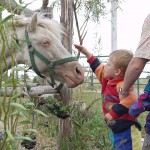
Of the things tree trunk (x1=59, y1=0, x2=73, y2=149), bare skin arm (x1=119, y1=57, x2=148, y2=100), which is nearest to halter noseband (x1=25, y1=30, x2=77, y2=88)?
tree trunk (x1=59, y1=0, x2=73, y2=149)

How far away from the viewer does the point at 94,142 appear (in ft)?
14.6

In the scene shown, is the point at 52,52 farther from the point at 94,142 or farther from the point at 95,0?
the point at 95,0

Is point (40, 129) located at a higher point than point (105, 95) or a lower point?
lower

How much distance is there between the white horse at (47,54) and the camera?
12.6 feet

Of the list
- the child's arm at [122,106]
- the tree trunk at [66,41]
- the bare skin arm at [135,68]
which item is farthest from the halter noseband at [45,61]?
the bare skin arm at [135,68]

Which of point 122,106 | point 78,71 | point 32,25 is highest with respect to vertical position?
point 32,25

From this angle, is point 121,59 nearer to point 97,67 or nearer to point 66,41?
point 97,67

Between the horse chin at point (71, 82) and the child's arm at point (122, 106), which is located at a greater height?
the horse chin at point (71, 82)

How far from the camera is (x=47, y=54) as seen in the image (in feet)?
12.9

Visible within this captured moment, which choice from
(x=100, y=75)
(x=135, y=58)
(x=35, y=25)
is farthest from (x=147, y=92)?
(x=35, y=25)

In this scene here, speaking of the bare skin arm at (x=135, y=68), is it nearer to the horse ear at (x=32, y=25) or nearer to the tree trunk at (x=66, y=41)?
the horse ear at (x=32, y=25)

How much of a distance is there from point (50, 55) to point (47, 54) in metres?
0.04

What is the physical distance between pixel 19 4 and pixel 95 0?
459cm

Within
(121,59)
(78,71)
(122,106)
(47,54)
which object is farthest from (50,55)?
(122,106)
